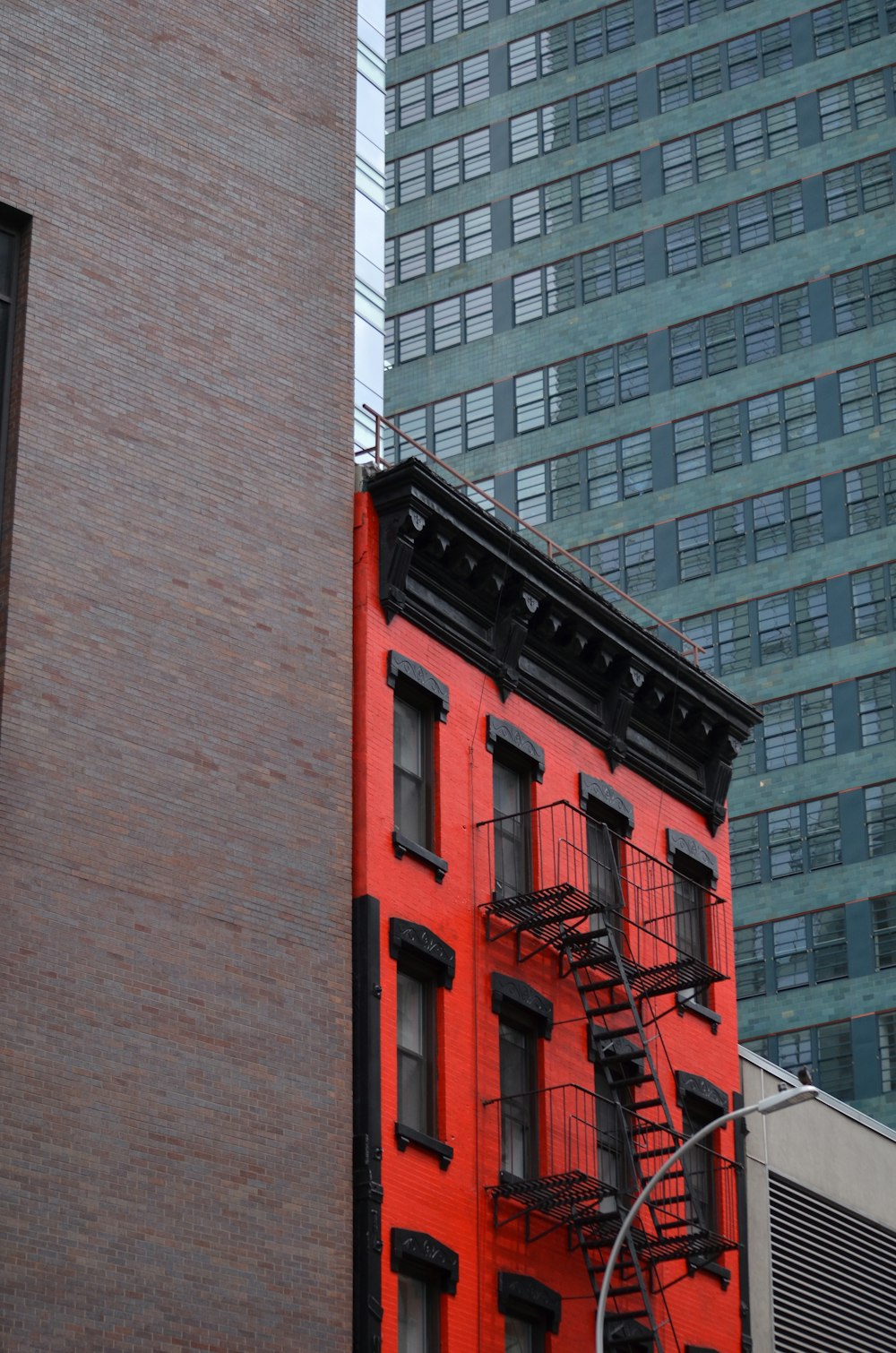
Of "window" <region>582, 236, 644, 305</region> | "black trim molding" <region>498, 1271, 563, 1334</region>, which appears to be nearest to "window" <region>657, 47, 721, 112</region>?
"window" <region>582, 236, 644, 305</region>

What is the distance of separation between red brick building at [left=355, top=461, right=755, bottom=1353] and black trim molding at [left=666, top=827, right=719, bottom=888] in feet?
0.39

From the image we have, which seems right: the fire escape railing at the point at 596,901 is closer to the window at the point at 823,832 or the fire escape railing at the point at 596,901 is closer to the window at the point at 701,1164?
the window at the point at 701,1164

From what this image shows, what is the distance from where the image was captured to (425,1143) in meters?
33.5

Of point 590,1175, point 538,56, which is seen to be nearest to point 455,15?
point 538,56

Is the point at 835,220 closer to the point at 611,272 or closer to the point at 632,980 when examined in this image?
the point at 611,272

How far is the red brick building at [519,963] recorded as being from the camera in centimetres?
3366

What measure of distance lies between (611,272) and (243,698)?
61.5 m

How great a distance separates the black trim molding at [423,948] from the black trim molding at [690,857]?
8.25m

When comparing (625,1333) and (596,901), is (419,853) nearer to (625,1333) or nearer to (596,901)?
(596,901)

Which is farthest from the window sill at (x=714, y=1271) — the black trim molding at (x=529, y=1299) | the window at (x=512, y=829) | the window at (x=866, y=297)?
the window at (x=866, y=297)

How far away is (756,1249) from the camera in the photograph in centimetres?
4197

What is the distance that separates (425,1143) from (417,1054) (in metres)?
1.53

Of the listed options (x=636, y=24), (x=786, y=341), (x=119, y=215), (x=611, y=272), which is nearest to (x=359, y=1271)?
(x=119, y=215)

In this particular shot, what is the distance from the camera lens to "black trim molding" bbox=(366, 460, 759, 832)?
36.5 m
